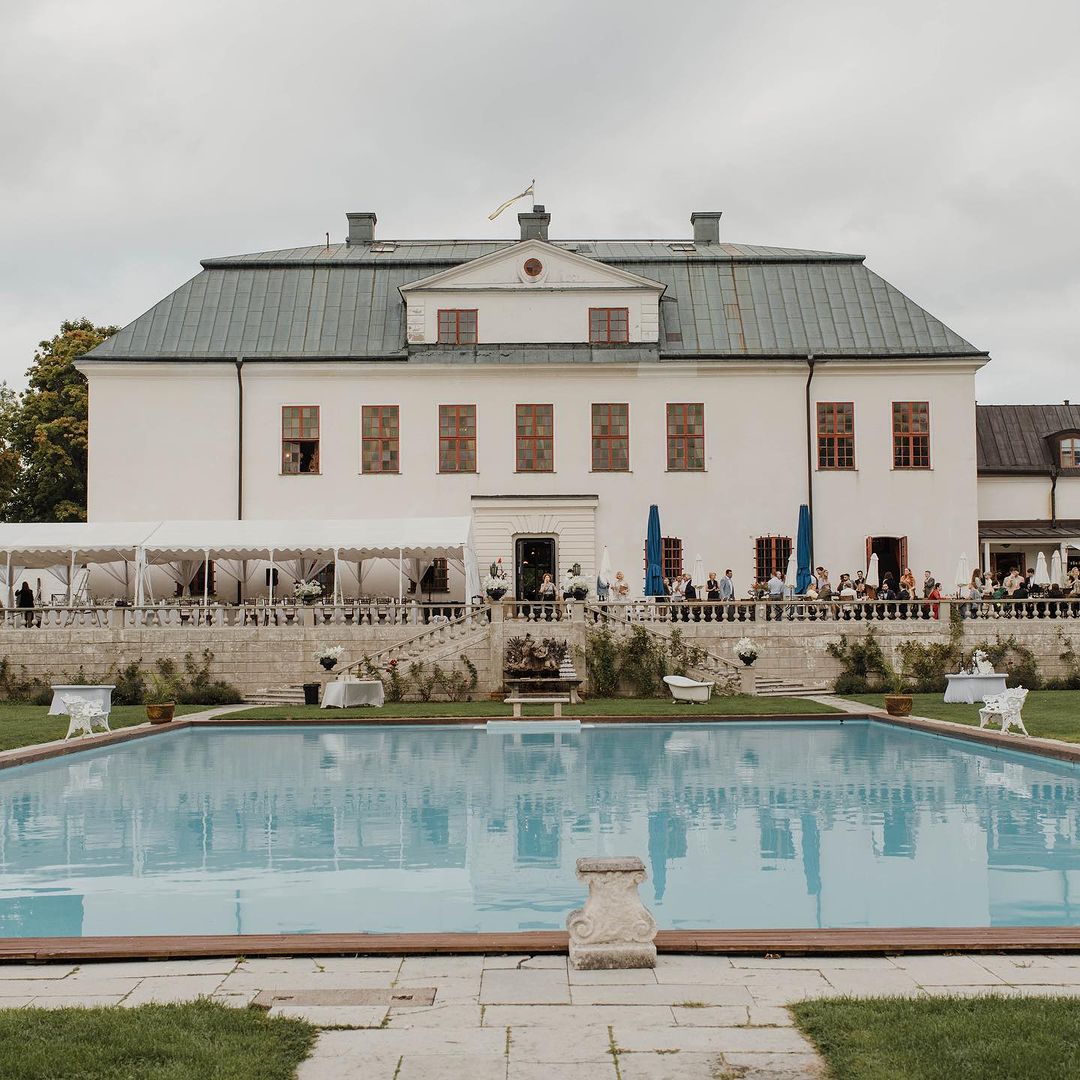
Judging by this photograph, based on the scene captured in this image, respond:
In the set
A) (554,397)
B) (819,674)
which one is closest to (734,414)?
(554,397)

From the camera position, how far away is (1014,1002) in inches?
197

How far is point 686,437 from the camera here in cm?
3088

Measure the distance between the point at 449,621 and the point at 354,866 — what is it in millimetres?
16285

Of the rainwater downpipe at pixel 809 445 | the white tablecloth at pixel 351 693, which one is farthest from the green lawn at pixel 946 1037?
the rainwater downpipe at pixel 809 445

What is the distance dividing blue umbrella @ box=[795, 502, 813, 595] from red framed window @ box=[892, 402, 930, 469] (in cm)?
345

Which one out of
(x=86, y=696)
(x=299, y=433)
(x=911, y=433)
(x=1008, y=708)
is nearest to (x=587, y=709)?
(x=1008, y=708)

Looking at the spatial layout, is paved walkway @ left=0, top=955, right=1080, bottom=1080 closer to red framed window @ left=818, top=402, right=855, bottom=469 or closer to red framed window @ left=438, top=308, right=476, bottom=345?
red framed window @ left=818, top=402, right=855, bottom=469

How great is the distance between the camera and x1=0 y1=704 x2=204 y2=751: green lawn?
56.5ft

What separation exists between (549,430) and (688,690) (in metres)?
9.98

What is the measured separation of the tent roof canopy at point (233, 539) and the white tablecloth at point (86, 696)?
6.18 metres

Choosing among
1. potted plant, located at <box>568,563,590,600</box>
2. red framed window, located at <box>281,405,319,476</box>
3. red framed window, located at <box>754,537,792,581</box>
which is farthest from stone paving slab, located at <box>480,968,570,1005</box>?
red framed window, located at <box>281,405,319,476</box>

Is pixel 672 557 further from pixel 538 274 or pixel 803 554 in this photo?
pixel 538 274

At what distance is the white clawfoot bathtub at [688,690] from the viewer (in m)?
22.9

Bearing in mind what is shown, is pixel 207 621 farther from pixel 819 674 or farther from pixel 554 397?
pixel 819 674
